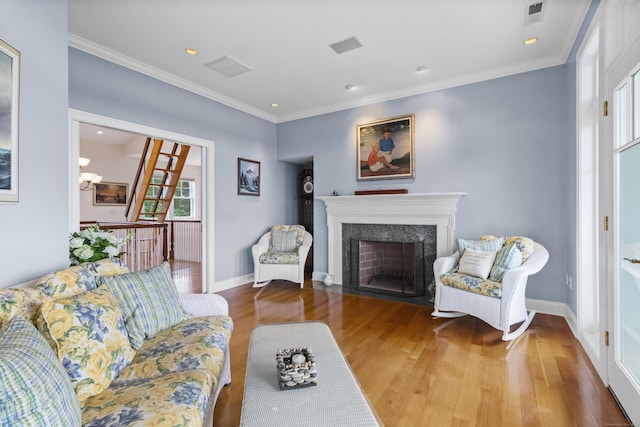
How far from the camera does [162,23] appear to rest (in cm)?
255

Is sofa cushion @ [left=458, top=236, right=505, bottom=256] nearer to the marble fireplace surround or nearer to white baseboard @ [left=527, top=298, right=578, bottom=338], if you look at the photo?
the marble fireplace surround

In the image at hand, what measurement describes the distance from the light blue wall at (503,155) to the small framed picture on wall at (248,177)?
6.06 feet

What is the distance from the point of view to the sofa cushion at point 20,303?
1.24 meters

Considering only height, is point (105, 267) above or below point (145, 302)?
above

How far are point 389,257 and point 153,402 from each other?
145 inches

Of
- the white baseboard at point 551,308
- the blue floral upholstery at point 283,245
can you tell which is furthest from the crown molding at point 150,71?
the white baseboard at point 551,308

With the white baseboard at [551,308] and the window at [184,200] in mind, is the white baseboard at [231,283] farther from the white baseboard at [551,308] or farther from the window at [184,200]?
the window at [184,200]

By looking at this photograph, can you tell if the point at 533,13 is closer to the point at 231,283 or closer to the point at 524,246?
the point at 524,246

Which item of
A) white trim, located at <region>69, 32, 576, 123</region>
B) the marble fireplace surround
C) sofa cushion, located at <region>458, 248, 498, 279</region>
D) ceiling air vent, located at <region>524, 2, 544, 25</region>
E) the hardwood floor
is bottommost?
the hardwood floor

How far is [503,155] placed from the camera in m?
3.42

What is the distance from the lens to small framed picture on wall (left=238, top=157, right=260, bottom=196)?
4.54 meters

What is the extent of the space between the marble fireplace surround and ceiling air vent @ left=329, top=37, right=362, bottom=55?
179 centimetres

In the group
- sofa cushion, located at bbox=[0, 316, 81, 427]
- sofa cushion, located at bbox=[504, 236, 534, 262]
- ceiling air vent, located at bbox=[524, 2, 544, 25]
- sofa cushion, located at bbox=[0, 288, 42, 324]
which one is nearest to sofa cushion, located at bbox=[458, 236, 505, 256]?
sofa cushion, located at bbox=[504, 236, 534, 262]

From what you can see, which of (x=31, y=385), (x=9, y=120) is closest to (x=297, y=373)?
(x=31, y=385)
